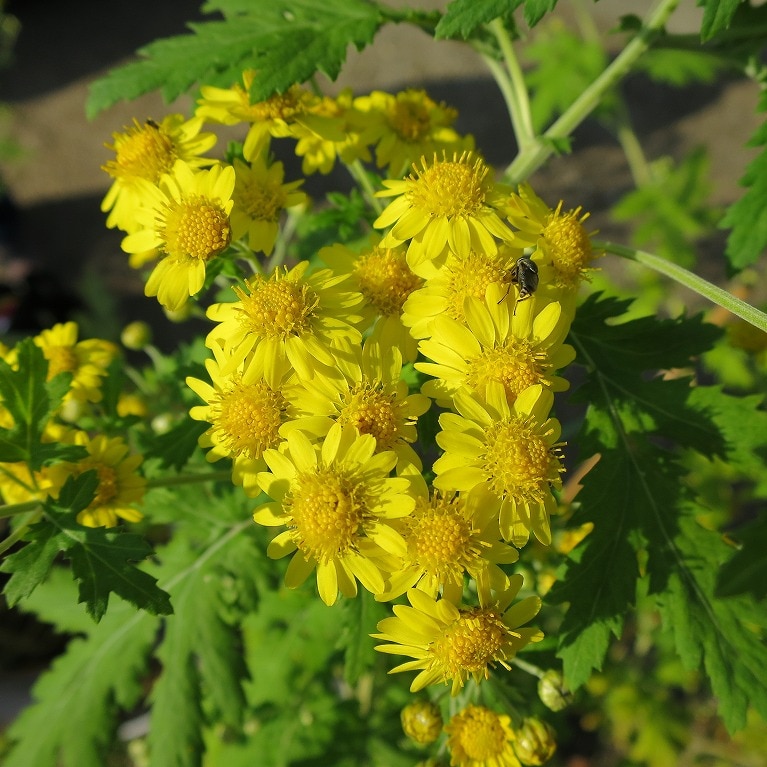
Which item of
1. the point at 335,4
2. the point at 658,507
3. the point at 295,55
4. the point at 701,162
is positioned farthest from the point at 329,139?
the point at 701,162

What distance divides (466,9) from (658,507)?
3.98 ft

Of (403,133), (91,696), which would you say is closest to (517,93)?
(403,133)

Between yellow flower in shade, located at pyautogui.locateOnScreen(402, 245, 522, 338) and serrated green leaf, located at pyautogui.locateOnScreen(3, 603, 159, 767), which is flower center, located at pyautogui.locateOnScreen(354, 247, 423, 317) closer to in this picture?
yellow flower in shade, located at pyautogui.locateOnScreen(402, 245, 522, 338)

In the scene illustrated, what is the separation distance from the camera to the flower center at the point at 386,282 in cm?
150

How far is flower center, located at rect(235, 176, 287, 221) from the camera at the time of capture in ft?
5.29

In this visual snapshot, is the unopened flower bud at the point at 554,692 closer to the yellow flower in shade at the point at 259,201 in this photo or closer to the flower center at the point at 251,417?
the flower center at the point at 251,417

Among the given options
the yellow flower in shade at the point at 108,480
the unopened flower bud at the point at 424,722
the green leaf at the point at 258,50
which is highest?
the green leaf at the point at 258,50

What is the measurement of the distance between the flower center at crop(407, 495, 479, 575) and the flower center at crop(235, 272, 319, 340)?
1.50 ft

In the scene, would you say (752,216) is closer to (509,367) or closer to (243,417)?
(509,367)

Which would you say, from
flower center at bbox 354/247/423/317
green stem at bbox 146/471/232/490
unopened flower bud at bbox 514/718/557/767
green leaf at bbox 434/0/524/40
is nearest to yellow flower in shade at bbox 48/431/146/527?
green stem at bbox 146/471/232/490

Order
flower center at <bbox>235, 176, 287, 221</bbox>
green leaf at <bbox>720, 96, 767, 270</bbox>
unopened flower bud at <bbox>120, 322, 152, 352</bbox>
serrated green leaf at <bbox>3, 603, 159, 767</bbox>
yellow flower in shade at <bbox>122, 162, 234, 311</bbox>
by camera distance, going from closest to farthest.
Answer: yellow flower in shade at <bbox>122, 162, 234, 311</bbox>
flower center at <bbox>235, 176, 287, 221</bbox>
green leaf at <bbox>720, 96, 767, 270</bbox>
serrated green leaf at <bbox>3, 603, 159, 767</bbox>
unopened flower bud at <bbox>120, 322, 152, 352</bbox>

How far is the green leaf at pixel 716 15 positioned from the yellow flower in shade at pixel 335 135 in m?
0.83

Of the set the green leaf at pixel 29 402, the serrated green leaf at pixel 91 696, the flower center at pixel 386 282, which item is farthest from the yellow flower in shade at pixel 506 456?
the serrated green leaf at pixel 91 696

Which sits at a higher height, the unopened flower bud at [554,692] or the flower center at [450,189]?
the flower center at [450,189]
